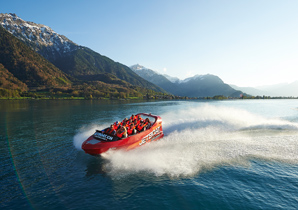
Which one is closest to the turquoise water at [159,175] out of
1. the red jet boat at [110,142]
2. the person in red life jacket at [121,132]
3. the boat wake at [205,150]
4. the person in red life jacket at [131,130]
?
the boat wake at [205,150]

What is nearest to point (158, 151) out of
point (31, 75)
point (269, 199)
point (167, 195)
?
point (167, 195)

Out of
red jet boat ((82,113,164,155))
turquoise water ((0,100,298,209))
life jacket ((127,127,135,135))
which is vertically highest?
life jacket ((127,127,135,135))

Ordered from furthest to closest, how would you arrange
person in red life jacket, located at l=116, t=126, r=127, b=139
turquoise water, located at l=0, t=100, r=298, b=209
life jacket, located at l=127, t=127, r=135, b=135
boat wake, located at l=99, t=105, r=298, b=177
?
life jacket, located at l=127, t=127, r=135, b=135 < person in red life jacket, located at l=116, t=126, r=127, b=139 < boat wake, located at l=99, t=105, r=298, b=177 < turquoise water, located at l=0, t=100, r=298, b=209

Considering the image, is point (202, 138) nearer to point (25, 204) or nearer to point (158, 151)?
Result: point (158, 151)

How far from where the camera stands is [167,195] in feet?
29.2

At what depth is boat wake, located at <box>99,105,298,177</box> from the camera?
11844 mm

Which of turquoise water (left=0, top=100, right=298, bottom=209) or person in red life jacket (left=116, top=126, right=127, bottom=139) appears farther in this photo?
person in red life jacket (left=116, top=126, right=127, bottom=139)

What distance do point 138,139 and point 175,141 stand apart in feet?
15.4

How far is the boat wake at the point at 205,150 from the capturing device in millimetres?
11844

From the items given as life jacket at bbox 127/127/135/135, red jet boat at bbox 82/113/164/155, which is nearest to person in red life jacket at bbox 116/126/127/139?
red jet boat at bbox 82/113/164/155

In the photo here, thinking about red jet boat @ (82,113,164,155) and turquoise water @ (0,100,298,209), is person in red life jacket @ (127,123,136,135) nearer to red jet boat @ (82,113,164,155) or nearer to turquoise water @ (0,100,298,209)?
red jet boat @ (82,113,164,155)

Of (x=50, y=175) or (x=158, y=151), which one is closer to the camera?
(x=50, y=175)

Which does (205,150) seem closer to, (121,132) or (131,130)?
(131,130)

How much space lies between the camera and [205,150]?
49.0 feet
